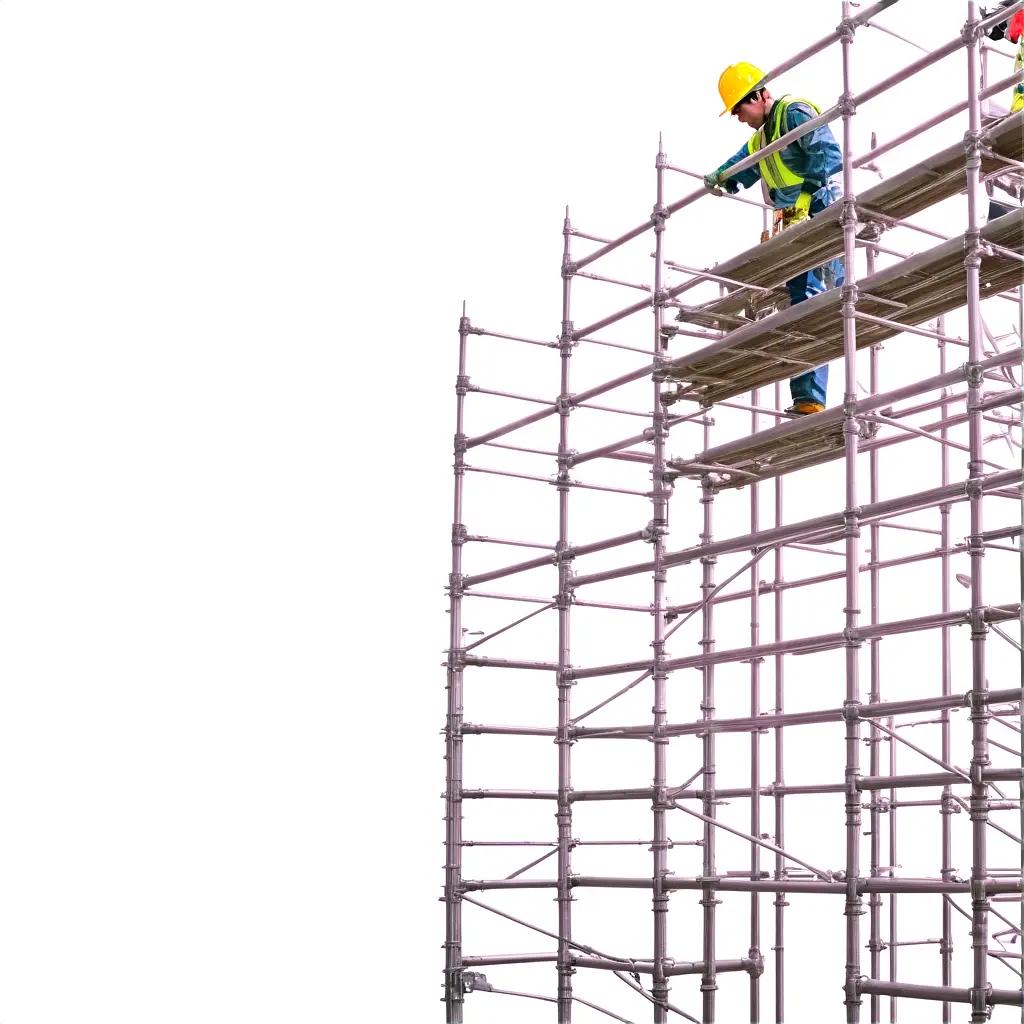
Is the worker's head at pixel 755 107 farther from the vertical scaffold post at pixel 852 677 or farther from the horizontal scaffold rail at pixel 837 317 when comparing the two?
the vertical scaffold post at pixel 852 677

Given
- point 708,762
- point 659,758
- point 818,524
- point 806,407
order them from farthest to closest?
1. point 708,762
2. point 806,407
3. point 659,758
4. point 818,524

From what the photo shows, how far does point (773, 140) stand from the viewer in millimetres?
12930

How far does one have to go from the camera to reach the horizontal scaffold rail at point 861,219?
10820 mm

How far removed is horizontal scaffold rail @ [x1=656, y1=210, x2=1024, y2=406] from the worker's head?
1.78 meters

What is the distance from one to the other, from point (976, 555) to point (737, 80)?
4806 millimetres

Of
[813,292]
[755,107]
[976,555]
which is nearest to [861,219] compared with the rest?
[813,292]

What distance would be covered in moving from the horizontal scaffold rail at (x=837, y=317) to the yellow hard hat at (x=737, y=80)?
197cm

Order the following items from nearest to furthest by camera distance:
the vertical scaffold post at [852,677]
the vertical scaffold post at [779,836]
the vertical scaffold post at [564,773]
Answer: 1. the vertical scaffold post at [852,677]
2. the vertical scaffold post at [564,773]
3. the vertical scaffold post at [779,836]

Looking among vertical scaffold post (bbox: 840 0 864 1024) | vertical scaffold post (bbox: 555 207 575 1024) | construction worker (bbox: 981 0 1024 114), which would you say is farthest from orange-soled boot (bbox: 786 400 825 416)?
construction worker (bbox: 981 0 1024 114)

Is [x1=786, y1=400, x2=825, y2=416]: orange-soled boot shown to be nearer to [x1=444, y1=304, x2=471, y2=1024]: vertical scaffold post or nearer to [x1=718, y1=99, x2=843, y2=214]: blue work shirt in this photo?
[x1=718, y1=99, x2=843, y2=214]: blue work shirt

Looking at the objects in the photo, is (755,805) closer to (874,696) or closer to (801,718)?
(874,696)

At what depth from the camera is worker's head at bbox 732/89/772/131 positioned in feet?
43.4

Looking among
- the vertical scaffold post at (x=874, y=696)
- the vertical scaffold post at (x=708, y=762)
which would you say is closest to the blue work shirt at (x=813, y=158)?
the vertical scaffold post at (x=874, y=696)

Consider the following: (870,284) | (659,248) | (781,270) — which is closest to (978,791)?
(870,284)
